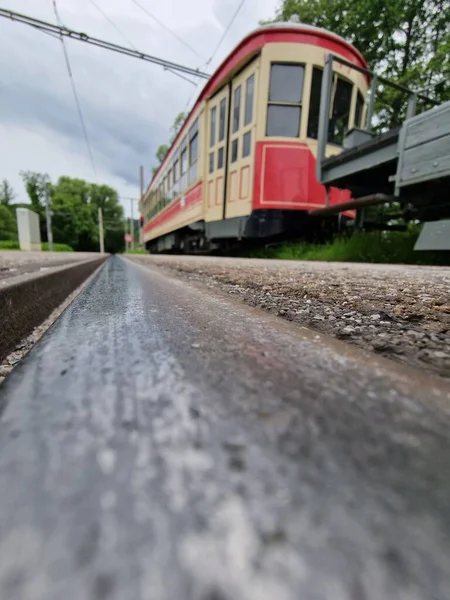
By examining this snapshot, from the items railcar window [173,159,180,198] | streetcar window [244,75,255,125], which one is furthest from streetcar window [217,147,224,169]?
railcar window [173,159,180,198]

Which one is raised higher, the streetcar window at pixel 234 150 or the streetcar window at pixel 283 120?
the streetcar window at pixel 283 120

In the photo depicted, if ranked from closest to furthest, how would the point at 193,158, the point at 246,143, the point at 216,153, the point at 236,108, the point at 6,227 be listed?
1. the point at 246,143
2. the point at 236,108
3. the point at 216,153
4. the point at 193,158
5. the point at 6,227

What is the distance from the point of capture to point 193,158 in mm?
6977

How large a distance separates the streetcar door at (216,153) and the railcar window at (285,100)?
1.03 m

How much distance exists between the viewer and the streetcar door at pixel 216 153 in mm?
5672

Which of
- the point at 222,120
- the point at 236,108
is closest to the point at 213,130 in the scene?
the point at 222,120

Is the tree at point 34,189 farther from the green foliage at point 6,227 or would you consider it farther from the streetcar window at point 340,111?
the streetcar window at point 340,111

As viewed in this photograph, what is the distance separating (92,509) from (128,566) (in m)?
0.04

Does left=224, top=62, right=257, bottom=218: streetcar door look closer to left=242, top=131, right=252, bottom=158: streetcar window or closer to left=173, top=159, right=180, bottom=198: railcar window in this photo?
left=242, top=131, right=252, bottom=158: streetcar window

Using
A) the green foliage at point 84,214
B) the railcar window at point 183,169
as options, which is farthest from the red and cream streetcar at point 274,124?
the green foliage at point 84,214

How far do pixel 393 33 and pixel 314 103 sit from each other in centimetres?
837

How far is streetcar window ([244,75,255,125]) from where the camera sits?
4926 mm

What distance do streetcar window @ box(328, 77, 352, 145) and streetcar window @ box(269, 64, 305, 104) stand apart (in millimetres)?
626

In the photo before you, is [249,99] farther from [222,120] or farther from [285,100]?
[222,120]
